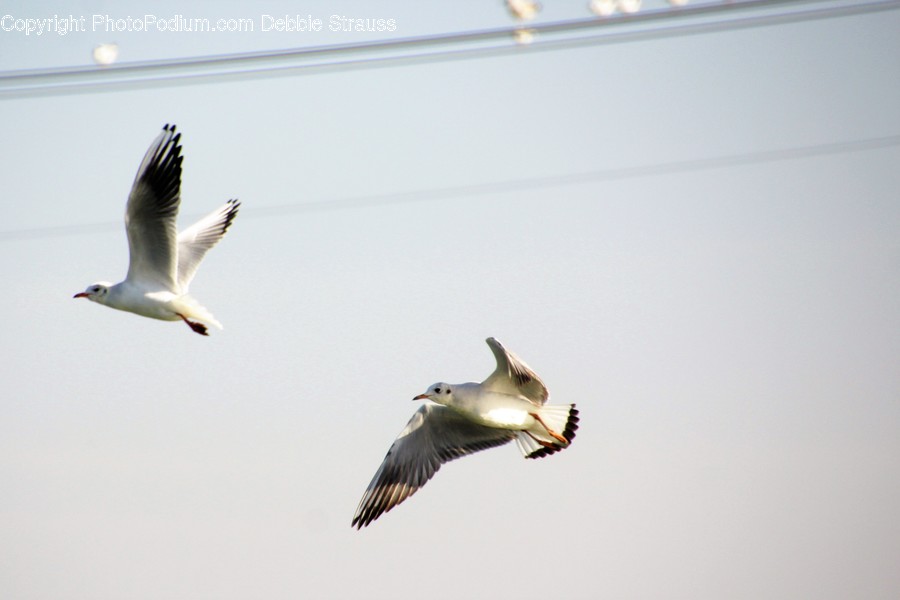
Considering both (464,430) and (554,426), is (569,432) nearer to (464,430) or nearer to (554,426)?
(554,426)

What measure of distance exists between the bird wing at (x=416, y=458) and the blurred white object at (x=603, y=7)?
4.29 m

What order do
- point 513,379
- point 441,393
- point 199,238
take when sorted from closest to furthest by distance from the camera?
point 513,379 < point 441,393 < point 199,238

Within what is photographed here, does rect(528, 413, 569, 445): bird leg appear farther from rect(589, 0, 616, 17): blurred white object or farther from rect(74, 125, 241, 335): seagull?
rect(589, 0, 616, 17): blurred white object

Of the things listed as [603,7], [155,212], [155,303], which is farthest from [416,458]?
[603,7]

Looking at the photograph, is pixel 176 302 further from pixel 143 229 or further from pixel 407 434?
pixel 407 434

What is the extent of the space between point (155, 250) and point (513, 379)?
351 cm

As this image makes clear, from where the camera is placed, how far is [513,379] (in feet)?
35.6

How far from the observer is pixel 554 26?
894 centimetres

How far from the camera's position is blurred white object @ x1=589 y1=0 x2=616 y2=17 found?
919 centimetres

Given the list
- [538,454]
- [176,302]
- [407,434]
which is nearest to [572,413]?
[538,454]

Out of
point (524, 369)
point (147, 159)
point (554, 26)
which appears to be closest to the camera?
point (554, 26)

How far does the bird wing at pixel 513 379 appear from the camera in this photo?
34.1 feet

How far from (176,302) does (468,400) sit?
9.21 feet

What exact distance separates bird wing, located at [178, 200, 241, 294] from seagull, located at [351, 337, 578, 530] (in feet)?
8.44
